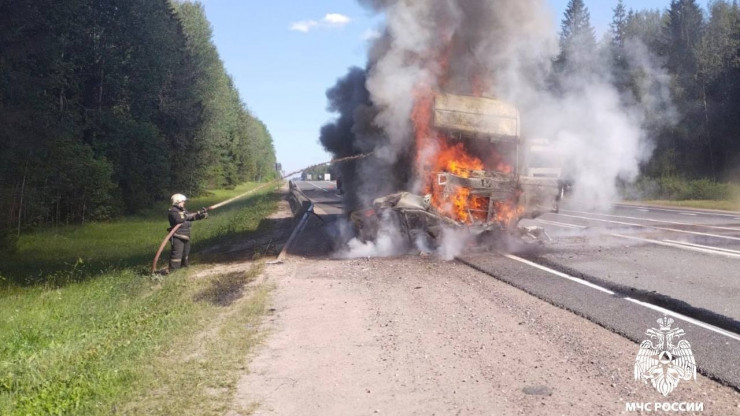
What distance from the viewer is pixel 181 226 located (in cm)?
1157

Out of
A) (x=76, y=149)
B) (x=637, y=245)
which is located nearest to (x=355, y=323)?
(x=637, y=245)

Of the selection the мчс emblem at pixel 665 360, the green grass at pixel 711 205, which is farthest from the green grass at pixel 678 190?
the мчс emblem at pixel 665 360

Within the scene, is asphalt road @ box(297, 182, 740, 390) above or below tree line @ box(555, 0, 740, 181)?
below

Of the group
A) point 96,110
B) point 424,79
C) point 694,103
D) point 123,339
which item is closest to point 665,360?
point 123,339

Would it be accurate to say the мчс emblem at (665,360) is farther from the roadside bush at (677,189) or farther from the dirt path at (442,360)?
the roadside bush at (677,189)

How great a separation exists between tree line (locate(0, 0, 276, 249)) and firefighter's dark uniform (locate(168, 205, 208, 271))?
735 centimetres

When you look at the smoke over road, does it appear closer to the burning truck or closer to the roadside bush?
the burning truck

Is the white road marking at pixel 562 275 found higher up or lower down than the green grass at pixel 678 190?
lower down

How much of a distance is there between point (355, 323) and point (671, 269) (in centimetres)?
603

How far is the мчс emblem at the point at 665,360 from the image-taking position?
15.8 ft

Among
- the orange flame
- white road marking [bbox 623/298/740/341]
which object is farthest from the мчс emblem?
the orange flame

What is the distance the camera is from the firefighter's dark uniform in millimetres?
11477

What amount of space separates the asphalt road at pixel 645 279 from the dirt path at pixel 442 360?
0.52m

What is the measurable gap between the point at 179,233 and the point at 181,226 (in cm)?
19
